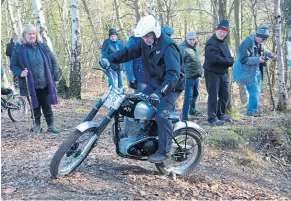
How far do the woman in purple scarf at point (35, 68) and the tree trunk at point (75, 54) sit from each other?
6.25 m

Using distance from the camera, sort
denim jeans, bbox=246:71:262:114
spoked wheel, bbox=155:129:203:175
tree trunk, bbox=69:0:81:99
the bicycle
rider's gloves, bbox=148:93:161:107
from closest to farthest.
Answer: rider's gloves, bbox=148:93:161:107
spoked wheel, bbox=155:129:203:175
denim jeans, bbox=246:71:262:114
the bicycle
tree trunk, bbox=69:0:81:99

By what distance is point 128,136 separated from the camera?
5473 mm

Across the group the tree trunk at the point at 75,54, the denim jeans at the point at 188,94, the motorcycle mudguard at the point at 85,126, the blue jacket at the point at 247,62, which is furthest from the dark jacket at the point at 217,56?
the tree trunk at the point at 75,54

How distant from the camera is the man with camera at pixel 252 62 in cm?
909

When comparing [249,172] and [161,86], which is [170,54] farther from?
[249,172]

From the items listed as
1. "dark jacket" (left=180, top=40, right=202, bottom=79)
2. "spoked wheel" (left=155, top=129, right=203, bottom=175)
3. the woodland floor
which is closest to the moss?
the woodland floor

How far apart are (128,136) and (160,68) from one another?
0.99 metres

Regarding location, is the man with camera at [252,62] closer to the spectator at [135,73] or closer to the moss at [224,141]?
the moss at [224,141]

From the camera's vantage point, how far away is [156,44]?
5328 mm

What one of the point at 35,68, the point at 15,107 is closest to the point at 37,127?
the point at 35,68

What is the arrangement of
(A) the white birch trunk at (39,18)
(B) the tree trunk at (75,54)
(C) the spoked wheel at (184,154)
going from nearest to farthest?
(C) the spoked wheel at (184,154) < (A) the white birch trunk at (39,18) < (B) the tree trunk at (75,54)

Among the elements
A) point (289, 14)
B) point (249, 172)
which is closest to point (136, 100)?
point (249, 172)

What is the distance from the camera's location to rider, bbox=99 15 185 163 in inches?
204

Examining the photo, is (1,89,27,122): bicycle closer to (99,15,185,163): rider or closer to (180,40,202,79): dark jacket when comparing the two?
(180,40,202,79): dark jacket
